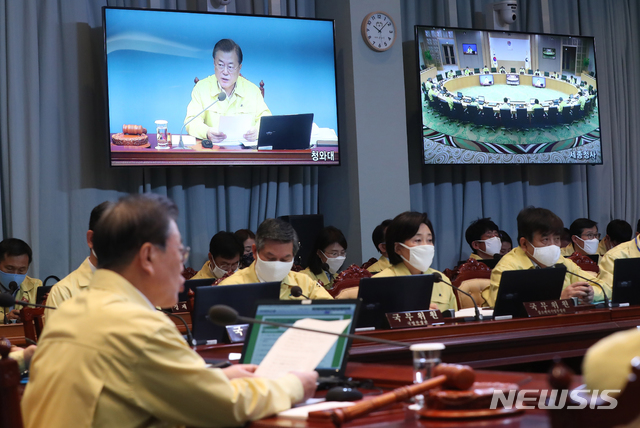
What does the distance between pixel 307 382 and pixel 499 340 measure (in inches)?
56.5

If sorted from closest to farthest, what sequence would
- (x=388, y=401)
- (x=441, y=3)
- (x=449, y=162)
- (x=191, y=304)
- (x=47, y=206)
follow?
1. (x=388, y=401)
2. (x=191, y=304)
3. (x=47, y=206)
4. (x=449, y=162)
5. (x=441, y=3)

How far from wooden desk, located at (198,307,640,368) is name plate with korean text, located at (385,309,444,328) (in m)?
0.08

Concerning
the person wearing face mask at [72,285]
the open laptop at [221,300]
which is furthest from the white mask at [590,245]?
the person wearing face mask at [72,285]

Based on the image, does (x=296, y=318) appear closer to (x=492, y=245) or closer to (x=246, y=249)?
(x=246, y=249)

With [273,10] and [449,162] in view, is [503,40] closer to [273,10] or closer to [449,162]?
[449,162]

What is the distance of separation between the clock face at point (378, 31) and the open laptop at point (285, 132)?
0.88 meters

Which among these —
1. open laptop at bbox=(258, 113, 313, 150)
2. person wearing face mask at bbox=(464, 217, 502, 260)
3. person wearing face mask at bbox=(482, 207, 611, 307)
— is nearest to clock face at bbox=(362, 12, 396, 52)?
open laptop at bbox=(258, 113, 313, 150)

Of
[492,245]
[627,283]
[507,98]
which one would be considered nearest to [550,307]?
[627,283]

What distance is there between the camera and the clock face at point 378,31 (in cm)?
645

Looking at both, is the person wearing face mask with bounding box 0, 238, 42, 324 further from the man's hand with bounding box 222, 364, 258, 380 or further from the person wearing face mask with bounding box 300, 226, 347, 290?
the man's hand with bounding box 222, 364, 258, 380

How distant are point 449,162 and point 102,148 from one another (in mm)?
3090

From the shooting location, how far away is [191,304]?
325cm

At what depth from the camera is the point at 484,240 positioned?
655 cm

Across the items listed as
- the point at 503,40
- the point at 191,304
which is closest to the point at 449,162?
the point at 503,40
